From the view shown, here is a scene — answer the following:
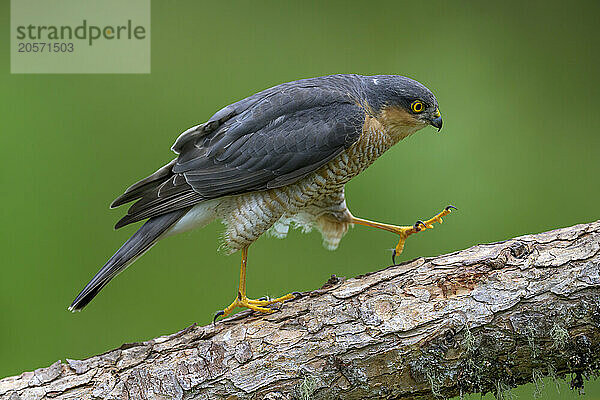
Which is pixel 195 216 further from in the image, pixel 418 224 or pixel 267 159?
pixel 418 224

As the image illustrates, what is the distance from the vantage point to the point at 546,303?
72.2 inches

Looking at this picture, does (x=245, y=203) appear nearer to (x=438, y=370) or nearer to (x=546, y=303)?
(x=438, y=370)

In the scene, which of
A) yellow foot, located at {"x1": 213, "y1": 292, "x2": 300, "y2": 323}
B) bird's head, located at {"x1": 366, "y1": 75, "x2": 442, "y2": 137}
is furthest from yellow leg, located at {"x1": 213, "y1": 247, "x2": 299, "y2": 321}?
bird's head, located at {"x1": 366, "y1": 75, "x2": 442, "y2": 137}

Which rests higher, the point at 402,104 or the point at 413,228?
the point at 402,104

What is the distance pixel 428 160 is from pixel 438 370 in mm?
2287

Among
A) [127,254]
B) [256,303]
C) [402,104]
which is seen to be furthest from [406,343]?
[127,254]

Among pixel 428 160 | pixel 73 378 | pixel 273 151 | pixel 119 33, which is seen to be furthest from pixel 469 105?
pixel 73 378

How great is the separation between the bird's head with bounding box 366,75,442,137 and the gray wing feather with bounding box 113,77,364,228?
11cm

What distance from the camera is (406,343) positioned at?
186 centimetres

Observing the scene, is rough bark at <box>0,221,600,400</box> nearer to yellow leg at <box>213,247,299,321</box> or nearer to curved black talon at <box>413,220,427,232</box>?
yellow leg at <box>213,247,299,321</box>

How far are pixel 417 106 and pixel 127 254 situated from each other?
1.33 meters

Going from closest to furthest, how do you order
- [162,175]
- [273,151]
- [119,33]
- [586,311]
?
[586,311], [273,151], [162,175], [119,33]

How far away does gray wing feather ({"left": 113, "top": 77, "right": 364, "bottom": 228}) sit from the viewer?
2.26 m

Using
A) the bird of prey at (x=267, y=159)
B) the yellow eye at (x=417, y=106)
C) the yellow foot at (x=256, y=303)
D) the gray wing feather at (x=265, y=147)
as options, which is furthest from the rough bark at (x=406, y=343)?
the yellow eye at (x=417, y=106)
